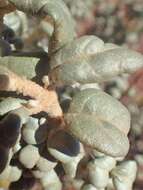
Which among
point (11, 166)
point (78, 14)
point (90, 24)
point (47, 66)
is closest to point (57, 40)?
point (47, 66)

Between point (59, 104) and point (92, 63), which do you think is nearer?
point (92, 63)

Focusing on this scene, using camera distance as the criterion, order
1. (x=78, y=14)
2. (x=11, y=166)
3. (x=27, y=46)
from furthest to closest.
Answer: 1. (x=78, y=14)
2. (x=27, y=46)
3. (x=11, y=166)

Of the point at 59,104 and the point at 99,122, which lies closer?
the point at 99,122

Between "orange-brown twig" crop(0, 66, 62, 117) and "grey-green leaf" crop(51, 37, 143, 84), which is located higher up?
"grey-green leaf" crop(51, 37, 143, 84)

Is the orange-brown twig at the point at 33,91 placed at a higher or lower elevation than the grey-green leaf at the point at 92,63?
lower

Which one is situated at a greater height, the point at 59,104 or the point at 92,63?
the point at 92,63

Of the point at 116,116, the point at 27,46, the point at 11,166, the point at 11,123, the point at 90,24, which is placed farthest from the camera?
the point at 90,24

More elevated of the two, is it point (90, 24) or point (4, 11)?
point (4, 11)

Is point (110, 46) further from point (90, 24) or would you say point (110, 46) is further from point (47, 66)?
point (90, 24)
